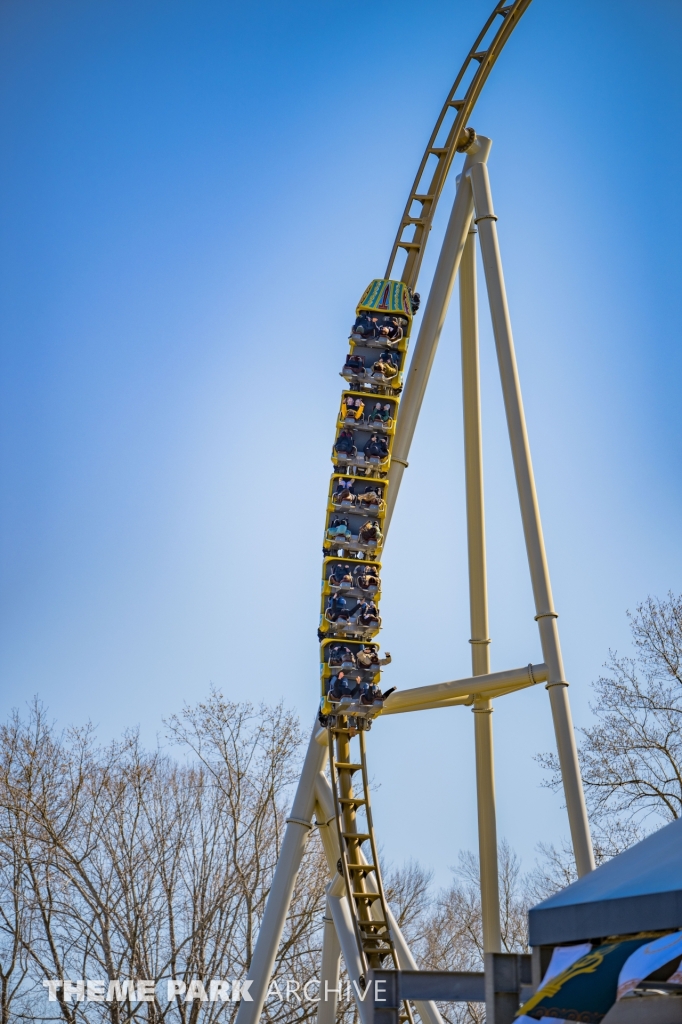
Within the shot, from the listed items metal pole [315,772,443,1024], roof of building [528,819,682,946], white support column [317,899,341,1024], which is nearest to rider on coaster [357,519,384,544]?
metal pole [315,772,443,1024]

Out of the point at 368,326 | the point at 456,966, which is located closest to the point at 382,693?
the point at 368,326

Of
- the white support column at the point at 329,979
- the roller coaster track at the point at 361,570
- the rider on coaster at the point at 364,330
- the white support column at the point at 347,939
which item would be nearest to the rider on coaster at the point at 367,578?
the roller coaster track at the point at 361,570

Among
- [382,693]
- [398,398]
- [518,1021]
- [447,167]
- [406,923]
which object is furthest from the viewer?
[406,923]

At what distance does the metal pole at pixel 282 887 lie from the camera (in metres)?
9.80

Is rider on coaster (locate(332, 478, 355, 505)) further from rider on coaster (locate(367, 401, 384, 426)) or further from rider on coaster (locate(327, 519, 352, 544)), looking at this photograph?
rider on coaster (locate(367, 401, 384, 426))

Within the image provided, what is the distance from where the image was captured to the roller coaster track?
9.86 meters

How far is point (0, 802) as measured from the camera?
1800 cm

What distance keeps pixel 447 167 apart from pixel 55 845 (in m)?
12.0

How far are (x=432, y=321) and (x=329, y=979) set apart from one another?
655cm

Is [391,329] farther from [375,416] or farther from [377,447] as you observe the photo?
[377,447]

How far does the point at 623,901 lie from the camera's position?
5.09 metres

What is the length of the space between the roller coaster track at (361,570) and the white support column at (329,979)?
2.50ft

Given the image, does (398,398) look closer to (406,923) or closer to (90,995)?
(90,995)

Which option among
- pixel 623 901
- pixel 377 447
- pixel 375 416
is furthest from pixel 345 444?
pixel 623 901
